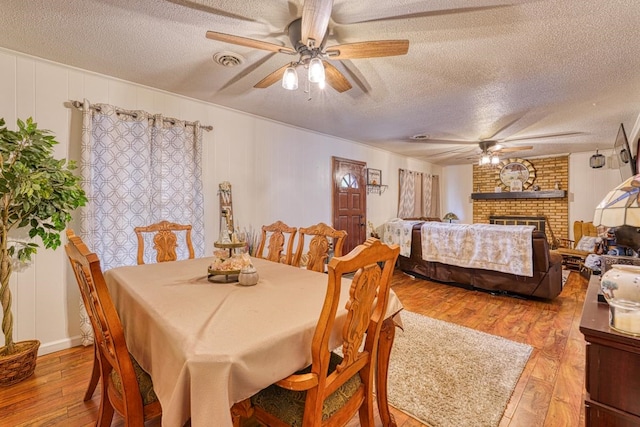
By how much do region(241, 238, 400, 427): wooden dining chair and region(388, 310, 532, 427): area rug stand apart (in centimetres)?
64

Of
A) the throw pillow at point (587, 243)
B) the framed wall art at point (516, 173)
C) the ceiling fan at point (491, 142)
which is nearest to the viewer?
the ceiling fan at point (491, 142)

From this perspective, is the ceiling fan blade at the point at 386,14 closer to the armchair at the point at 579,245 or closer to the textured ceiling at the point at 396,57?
the textured ceiling at the point at 396,57

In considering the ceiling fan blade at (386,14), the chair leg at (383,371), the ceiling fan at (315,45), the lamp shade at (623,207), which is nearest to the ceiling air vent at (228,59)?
the ceiling fan at (315,45)

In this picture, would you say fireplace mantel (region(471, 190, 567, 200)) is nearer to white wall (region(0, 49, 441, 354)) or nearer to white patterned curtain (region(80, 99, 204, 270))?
white wall (region(0, 49, 441, 354))

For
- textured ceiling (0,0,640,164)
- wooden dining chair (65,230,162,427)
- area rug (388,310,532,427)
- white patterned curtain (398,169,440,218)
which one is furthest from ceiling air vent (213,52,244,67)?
white patterned curtain (398,169,440,218)

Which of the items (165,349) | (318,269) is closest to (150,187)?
(318,269)

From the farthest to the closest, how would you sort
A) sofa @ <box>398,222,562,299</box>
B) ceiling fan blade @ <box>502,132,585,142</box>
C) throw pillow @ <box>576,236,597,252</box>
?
1. throw pillow @ <box>576,236,597,252</box>
2. ceiling fan blade @ <box>502,132,585,142</box>
3. sofa @ <box>398,222,562,299</box>

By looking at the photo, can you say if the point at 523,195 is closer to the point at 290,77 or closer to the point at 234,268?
the point at 290,77

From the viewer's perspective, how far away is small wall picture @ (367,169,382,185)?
5.46 meters

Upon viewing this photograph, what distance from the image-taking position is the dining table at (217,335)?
821 mm

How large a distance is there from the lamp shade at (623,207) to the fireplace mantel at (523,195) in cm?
627

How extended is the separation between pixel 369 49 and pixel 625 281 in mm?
1600

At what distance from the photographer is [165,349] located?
3.13ft

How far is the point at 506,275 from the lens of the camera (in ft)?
12.0
